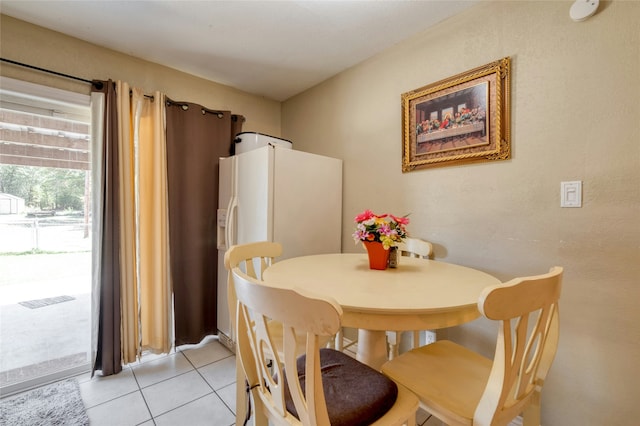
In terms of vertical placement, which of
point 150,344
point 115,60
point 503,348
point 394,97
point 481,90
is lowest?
point 150,344

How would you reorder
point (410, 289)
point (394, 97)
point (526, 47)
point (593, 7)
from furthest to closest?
1. point (394, 97)
2. point (526, 47)
3. point (593, 7)
4. point (410, 289)

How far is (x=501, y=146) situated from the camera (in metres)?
1.53

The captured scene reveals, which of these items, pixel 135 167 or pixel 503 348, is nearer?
pixel 503 348

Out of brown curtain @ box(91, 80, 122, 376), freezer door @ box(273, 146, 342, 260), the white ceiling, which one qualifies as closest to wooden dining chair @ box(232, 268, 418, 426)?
freezer door @ box(273, 146, 342, 260)

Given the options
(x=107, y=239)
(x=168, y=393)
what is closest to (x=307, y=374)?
(x=168, y=393)

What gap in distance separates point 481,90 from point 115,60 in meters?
2.51

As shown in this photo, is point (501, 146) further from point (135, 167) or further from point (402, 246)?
point (135, 167)

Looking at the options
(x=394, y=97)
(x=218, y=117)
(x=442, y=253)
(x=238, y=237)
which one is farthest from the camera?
(x=218, y=117)

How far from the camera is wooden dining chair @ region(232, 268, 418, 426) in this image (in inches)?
26.2

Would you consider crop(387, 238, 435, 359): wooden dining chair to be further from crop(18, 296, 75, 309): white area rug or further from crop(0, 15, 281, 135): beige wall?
crop(18, 296, 75, 309): white area rug

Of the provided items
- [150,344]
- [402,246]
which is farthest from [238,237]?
[402,246]

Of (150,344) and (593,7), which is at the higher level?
(593,7)

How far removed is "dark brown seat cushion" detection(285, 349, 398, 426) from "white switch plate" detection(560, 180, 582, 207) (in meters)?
1.19

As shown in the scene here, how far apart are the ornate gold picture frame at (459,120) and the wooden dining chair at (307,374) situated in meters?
1.34
